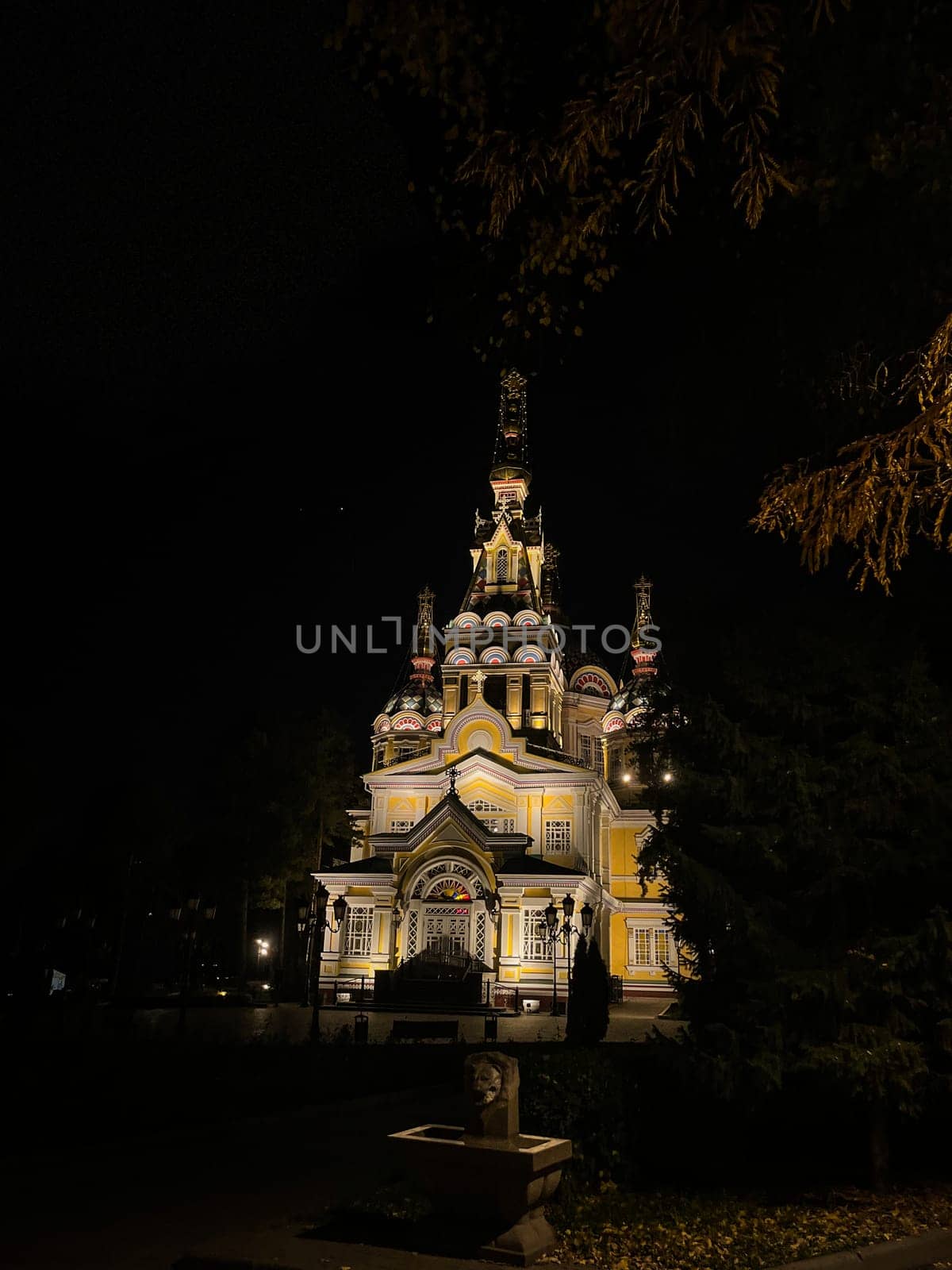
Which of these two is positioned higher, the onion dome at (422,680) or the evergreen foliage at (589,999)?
the onion dome at (422,680)

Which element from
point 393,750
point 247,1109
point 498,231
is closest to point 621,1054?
point 247,1109

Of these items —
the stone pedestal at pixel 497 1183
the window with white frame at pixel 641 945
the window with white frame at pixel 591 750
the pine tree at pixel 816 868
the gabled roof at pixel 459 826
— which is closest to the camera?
the stone pedestal at pixel 497 1183

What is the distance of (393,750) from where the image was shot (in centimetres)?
5678

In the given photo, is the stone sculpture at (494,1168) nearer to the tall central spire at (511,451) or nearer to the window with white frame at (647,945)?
the window with white frame at (647,945)

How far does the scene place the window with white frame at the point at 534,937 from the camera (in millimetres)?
37500

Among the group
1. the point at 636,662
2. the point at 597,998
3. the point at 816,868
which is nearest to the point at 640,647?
the point at 636,662

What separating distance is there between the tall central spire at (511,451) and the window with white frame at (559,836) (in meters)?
21.3

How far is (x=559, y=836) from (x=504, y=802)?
2844 millimetres

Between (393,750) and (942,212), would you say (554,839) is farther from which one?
(942,212)

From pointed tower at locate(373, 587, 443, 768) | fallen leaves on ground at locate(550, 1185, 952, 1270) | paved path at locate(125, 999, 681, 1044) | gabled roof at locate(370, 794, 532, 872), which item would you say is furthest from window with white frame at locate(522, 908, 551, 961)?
fallen leaves on ground at locate(550, 1185, 952, 1270)

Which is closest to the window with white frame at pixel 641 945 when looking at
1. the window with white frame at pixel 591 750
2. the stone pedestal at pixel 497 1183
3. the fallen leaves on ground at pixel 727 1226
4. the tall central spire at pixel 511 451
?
the window with white frame at pixel 591 750

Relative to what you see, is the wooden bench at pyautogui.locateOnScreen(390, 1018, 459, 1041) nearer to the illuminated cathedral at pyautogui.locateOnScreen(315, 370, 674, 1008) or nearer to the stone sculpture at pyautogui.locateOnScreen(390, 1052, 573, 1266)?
the illuminated cathedral at pyautogui.locateOnScreen(315, 370, 674, 1008)

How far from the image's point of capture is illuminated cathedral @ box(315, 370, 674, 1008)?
126 ft

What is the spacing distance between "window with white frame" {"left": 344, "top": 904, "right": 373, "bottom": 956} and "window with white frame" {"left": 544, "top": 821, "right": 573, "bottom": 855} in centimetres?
838
